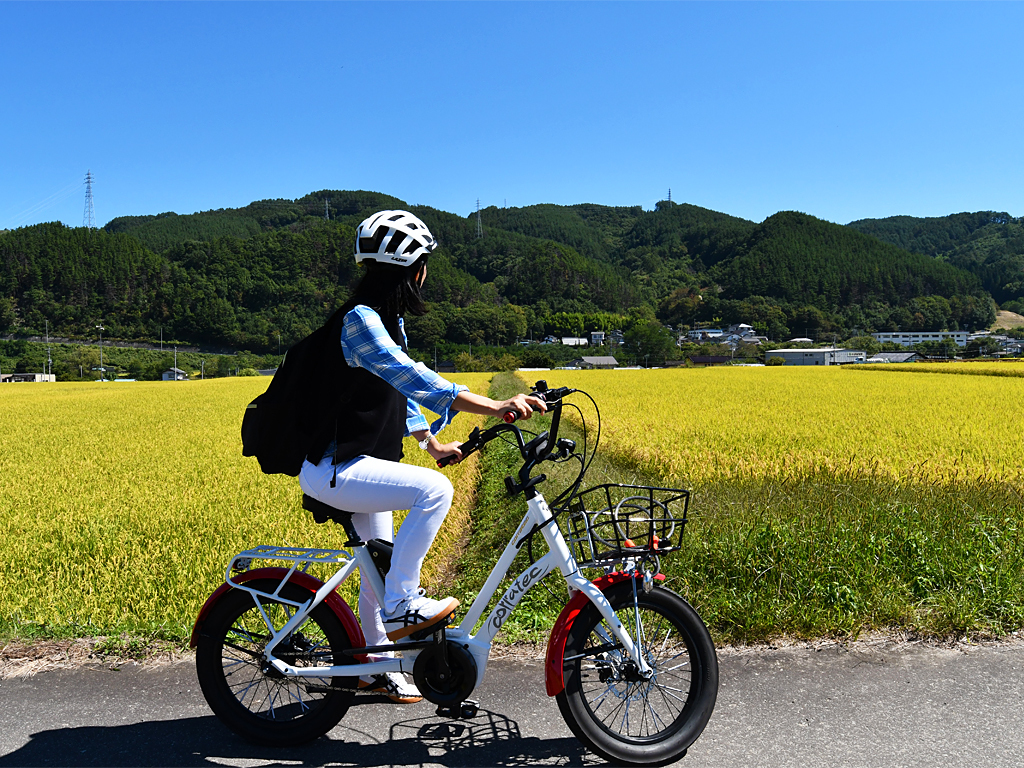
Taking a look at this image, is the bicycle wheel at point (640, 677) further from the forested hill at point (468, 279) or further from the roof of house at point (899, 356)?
the roof of house at point (899, 356)

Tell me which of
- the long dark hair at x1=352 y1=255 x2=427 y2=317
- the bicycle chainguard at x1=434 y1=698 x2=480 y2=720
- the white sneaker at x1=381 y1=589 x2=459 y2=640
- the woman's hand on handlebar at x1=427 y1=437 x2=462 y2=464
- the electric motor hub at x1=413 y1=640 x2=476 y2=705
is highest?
the long dark hair at x1=352 y1=255 x2=427 y2=317

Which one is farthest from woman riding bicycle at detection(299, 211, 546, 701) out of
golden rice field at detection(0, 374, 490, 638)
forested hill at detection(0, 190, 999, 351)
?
forested hill at detection(0, 190, 999, 351)

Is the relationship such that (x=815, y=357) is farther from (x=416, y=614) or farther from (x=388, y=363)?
(x=388, y=363)

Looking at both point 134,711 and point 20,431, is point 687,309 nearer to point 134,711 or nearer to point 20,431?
point 20,431

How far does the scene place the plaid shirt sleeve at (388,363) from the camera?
111 inches

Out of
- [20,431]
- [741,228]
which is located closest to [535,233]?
[741,228]

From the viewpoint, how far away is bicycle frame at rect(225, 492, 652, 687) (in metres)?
2.97

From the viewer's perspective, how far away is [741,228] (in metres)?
182

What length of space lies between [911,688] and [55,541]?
6964mm

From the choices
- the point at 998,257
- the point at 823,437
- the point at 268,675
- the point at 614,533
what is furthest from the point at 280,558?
the point at 998,257

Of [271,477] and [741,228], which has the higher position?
[741,228]

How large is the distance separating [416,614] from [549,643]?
0.57 meters

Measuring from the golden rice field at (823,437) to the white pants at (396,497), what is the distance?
5.98m

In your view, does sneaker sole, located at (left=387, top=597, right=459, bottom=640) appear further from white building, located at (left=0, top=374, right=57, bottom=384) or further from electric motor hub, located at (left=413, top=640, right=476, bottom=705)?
white building, located at (left=0, top=374, right=57, bottom=384)
